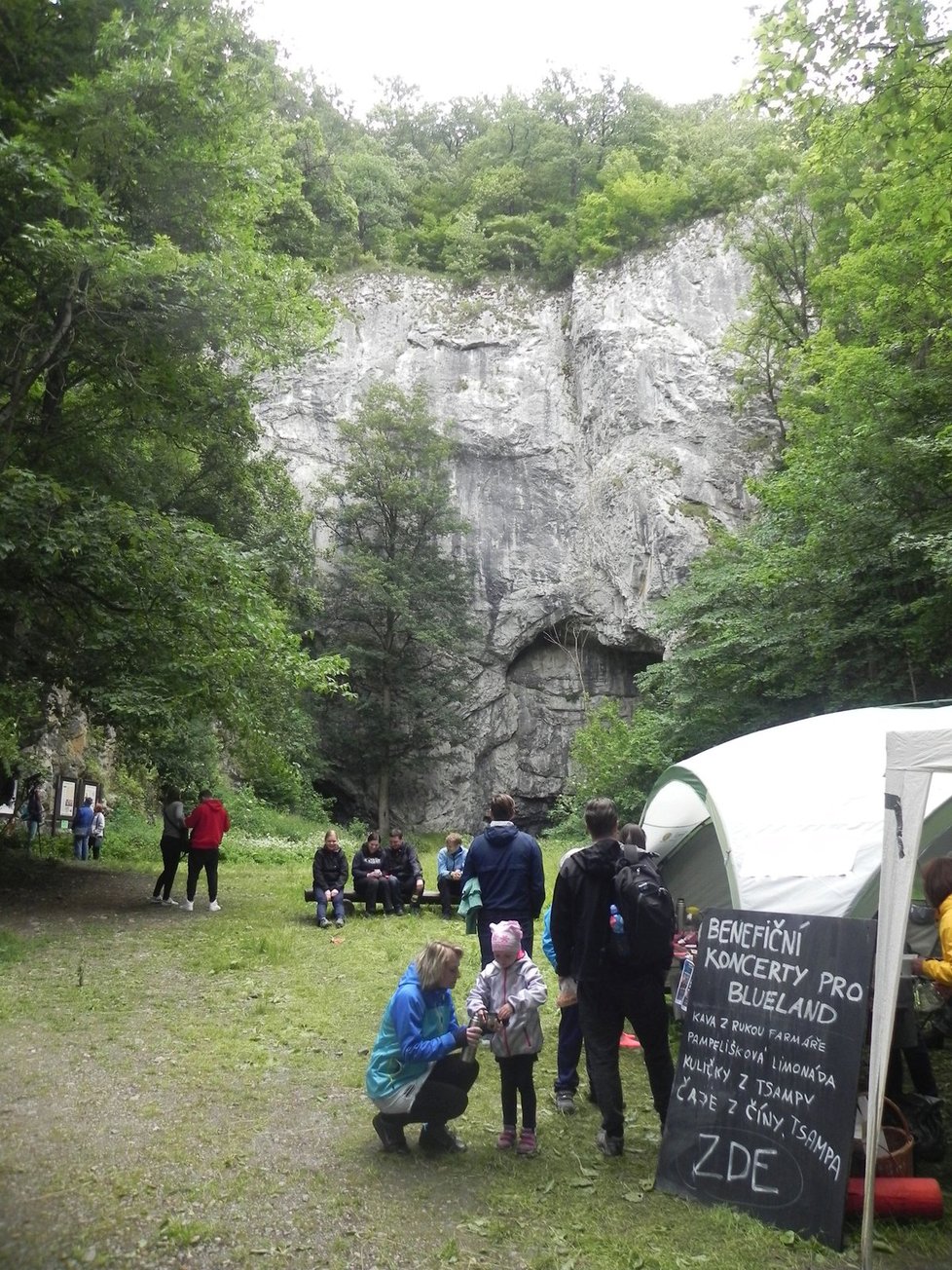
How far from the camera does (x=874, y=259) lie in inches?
571

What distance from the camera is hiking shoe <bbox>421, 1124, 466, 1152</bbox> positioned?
173 inches

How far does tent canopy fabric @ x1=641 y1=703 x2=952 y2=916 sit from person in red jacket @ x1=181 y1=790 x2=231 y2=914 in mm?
6417

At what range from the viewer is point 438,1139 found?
4.40 metres

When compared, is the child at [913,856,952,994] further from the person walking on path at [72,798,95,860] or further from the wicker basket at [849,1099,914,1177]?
the person walking on path at [72,798,95,860]

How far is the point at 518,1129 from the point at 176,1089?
77.8 inches

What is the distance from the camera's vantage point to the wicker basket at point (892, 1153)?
395 centimetres

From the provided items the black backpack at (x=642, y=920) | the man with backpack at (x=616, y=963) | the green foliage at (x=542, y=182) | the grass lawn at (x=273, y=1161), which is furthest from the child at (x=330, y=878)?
the green foliage at (x=542, y=182)

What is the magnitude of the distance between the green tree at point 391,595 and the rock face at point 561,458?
1353mm

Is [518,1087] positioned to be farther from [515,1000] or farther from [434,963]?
[434,963]

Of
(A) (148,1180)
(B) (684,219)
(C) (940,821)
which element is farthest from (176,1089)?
(B) (684,219)

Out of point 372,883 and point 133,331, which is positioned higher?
point 133,331

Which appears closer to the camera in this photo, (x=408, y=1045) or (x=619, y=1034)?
(x=408, y=1045)

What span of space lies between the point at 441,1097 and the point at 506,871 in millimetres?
1545

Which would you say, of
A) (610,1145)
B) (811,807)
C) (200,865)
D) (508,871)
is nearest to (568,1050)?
(610,1145)
